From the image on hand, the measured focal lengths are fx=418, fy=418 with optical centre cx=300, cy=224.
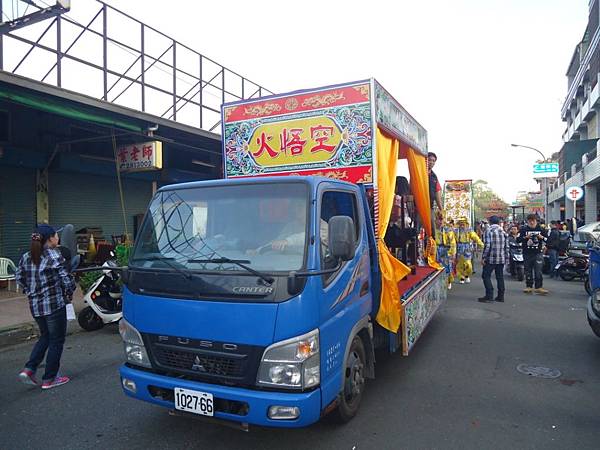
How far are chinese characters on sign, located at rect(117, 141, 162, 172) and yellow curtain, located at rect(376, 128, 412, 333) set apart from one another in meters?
6.54

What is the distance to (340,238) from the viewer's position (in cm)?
289

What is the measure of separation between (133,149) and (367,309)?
8.34m

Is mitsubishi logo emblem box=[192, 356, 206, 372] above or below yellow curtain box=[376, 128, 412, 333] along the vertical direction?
below

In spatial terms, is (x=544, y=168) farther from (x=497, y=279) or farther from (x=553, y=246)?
(x=497, y=279)

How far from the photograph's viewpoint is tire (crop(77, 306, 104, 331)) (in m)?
6.61

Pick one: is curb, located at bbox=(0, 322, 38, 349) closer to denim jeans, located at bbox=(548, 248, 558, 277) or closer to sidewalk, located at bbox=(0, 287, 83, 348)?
sidewalk, located at bbox=(0, 287, 83, 348)

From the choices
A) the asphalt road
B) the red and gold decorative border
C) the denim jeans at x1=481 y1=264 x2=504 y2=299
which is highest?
the red and gold decorative border

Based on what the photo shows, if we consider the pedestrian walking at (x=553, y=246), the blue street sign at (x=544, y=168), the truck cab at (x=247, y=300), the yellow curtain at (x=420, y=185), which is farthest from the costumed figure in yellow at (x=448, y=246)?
the blue street sign at (x=544, y=168)

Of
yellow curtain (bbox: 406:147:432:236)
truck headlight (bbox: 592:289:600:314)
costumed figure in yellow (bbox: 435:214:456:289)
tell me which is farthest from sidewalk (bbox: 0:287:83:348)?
costumed figure in yellow (bbox: 435:214:456:289)

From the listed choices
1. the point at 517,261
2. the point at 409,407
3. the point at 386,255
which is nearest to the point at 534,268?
the point at 517,261

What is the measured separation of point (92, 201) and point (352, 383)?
9.89 m

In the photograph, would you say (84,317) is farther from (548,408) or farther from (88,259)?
(548,408)

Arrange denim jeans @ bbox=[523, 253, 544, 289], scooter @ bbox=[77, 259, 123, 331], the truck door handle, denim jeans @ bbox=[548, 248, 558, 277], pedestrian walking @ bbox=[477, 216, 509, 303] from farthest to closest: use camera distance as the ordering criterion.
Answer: denim jeans @ bbox=[548, 248, 558, 277]
denim jeans @ bbox=[523, 253, 544, 289]
pedestrian walking @ bbox=[477, 216, 509, 303]
scooter @ bbox=[77, 259, 123, 331]
the truck door handle

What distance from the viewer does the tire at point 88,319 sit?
6613 mm
